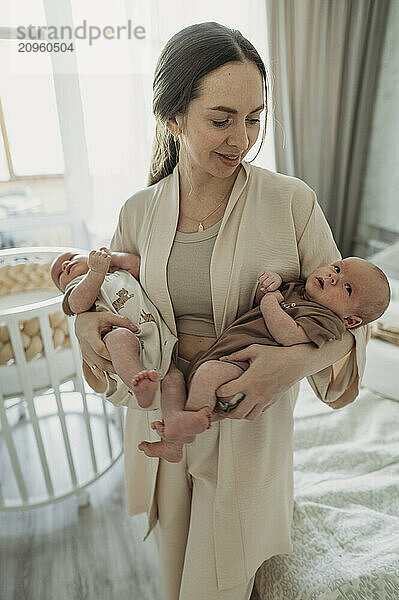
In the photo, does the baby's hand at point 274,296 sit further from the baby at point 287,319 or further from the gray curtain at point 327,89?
the gray curtain at point 327,89

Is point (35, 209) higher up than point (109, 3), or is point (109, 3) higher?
point (109, 3)

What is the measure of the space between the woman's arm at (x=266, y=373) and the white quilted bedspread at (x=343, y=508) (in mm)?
618

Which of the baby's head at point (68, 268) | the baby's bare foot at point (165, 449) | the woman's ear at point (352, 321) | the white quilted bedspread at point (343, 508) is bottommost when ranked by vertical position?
the white quilted bedspread at point (343, 508)

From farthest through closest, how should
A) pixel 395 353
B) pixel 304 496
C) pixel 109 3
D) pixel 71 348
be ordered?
1. pixel 109 3
2. pixel 395 353
3. pixel 71 348
4. pixel 304 496

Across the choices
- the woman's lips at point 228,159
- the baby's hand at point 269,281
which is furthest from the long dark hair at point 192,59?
the baby's hand at point 269,281

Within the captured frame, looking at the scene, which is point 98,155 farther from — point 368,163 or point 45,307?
point 368,163

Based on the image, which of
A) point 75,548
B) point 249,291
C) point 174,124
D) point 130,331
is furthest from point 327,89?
point 75,548

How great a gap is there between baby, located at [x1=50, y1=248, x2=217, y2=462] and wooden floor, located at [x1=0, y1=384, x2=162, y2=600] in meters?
0.83

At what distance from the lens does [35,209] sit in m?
2.65

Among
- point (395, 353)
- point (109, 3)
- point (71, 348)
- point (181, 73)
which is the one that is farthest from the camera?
point (109, 3)

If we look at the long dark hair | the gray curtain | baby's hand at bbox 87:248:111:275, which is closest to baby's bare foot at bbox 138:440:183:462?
baby's hand at bbox 87:248:111:275

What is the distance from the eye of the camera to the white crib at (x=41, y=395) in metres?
1.59

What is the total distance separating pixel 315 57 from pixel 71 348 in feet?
7.32

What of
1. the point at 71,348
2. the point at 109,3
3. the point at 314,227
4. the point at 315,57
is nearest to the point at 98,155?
the point at 109,3
